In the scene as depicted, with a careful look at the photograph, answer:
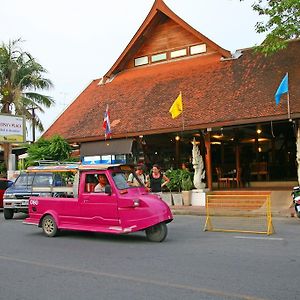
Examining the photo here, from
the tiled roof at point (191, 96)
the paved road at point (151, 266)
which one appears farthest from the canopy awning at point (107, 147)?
the paved road at point (151, 266)

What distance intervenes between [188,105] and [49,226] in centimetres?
986

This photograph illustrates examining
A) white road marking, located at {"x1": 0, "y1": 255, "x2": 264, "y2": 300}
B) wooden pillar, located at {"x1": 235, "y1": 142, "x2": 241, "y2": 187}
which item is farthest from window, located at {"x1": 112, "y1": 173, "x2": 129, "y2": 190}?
wooden pillar, located at {"x1": 235, "y1": 142, "x2": 241, "y2": 187}

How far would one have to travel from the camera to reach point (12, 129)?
Answer: 27562 mm

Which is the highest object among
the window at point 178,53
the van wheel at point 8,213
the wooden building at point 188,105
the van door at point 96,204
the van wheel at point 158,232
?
the window at point 178,53

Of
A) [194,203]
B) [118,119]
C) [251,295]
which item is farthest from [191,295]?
[118,119]

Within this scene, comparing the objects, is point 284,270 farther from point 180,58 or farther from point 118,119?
point 180,58

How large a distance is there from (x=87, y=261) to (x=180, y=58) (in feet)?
55.1

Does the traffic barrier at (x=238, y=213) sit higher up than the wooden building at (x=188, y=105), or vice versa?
the wooden building at (x=188, y=105)

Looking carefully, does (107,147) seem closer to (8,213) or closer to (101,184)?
(8,213)

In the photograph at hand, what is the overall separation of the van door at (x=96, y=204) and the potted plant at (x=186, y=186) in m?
8.09

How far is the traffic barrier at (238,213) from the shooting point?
11.2 metres

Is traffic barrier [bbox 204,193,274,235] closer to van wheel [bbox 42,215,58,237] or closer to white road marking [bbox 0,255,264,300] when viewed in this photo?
van wheel [bbox 42,215,58,237]

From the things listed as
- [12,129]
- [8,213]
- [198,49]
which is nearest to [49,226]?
[8,213]

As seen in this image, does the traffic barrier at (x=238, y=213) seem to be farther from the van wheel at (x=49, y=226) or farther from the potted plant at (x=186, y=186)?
the potted plant at (x=186, y=186)
